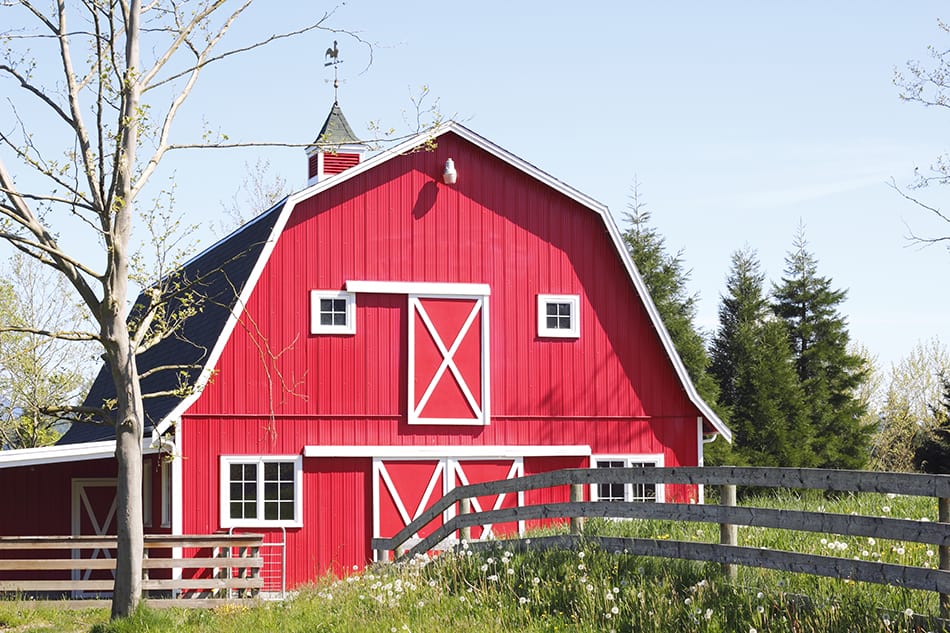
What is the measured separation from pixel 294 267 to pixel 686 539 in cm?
1003

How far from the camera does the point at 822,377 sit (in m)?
40.0

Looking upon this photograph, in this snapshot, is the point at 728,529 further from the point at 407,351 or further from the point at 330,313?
the point at 330,313

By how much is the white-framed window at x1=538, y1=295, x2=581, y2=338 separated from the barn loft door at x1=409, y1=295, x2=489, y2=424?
3.33 feet

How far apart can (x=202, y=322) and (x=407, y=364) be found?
3920mm

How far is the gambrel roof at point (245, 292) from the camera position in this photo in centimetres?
1909

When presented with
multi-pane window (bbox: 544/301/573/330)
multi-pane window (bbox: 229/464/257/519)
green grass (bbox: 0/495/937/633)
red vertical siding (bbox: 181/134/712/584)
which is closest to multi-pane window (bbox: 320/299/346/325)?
red vertical siding (bbox: 181/134/712/584)

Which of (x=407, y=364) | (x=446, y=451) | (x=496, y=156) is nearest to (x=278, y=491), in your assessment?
(x=446, y=451)

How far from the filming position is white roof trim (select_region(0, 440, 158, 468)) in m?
17.9

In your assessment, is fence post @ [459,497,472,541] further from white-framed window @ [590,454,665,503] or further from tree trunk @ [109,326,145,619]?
white-framed window @ [590,454,665,503]

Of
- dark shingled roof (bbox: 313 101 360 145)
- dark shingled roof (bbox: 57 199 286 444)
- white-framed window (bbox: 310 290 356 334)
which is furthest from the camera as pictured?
dark shingled roof (bbox: 313 101 360 145)

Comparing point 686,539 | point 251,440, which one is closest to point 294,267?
point 251,440

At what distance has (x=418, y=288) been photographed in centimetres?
2020

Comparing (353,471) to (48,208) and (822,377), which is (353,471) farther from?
(822,377)

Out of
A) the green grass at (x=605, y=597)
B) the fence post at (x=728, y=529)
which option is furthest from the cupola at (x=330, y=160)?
the fence post at (x=728, y=529)
